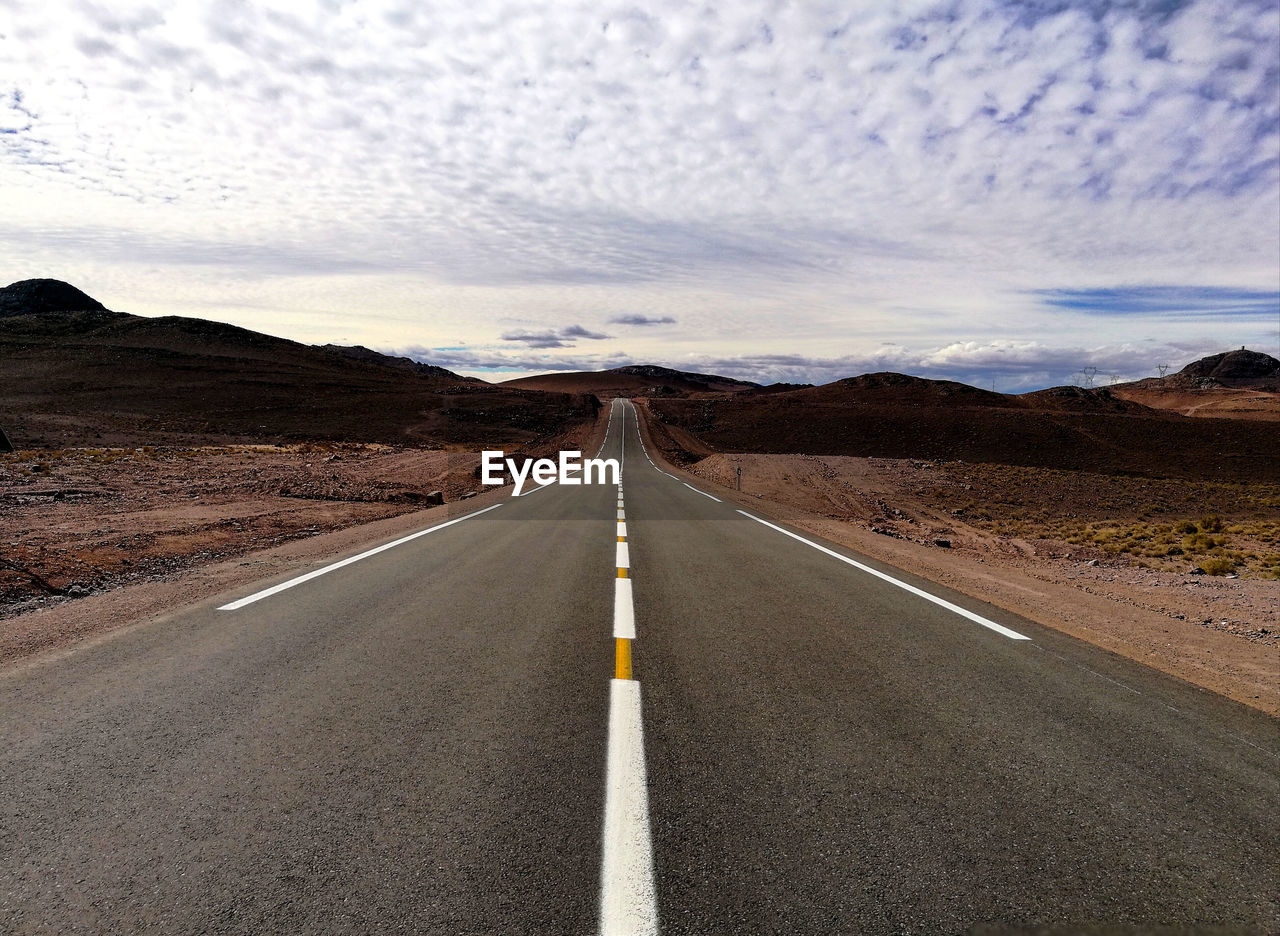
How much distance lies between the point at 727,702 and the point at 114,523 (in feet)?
42.4

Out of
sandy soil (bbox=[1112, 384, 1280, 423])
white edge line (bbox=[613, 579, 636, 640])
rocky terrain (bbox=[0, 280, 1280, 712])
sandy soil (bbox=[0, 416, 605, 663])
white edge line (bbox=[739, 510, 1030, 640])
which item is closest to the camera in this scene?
white edge line (bbox=[613, 579, 636, 640])

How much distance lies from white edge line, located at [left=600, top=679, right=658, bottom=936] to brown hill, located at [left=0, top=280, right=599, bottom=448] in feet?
155

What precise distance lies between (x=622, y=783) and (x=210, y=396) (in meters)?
86.5

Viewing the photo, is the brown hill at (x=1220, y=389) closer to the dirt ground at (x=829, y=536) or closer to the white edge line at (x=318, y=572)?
the dirt ground at (x=829, y=536)

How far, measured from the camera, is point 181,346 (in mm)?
106000

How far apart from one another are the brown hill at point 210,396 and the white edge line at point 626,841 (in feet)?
155

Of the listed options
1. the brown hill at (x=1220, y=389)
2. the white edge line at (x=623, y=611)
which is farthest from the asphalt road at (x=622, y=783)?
the brown hill at (x=1220, y=389)

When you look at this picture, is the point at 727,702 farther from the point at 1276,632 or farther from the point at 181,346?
the point at 181,346

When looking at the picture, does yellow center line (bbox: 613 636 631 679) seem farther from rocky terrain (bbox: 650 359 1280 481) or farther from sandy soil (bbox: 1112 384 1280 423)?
sandy soil (bbox: 1112 384 1280 423)

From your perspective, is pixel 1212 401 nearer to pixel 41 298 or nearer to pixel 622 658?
pixel 622 658

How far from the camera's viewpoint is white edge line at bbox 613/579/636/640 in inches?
223

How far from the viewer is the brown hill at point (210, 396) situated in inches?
2143

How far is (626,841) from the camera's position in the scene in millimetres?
2611

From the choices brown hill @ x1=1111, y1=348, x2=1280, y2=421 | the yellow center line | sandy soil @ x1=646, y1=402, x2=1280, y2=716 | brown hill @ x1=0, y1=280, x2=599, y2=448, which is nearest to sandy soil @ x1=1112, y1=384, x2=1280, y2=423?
brown hill @ x1=1111, y1=348, x2=1280, y2=421
